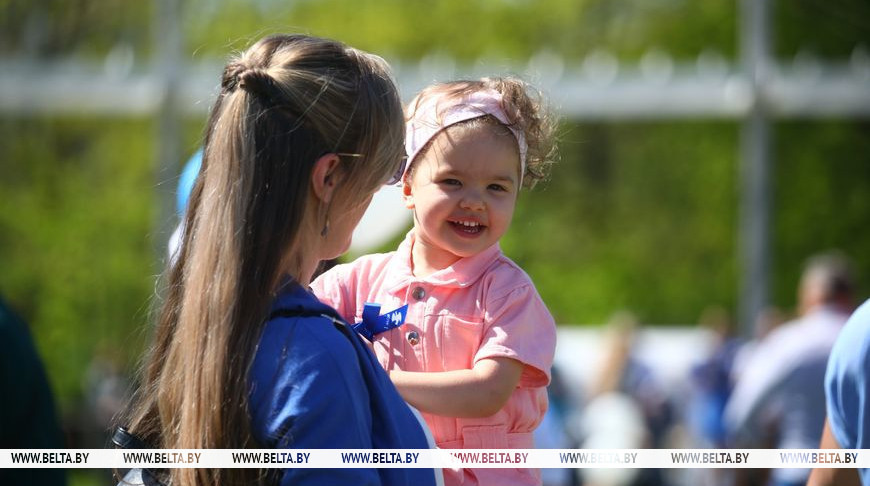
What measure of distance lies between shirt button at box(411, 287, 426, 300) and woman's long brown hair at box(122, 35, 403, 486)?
0.45 metres

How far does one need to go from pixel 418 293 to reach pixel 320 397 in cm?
66

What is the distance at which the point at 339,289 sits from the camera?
257 centimetres

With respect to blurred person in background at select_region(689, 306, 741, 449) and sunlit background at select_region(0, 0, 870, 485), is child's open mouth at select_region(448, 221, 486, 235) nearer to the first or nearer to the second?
sunlit background at select_region(0, 0, 870, 485)

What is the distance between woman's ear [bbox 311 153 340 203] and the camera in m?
2.00

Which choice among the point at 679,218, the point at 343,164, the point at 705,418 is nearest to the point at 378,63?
the point at 343,164

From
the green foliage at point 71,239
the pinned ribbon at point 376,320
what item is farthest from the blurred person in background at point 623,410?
the pinned ribbon at point 376,320

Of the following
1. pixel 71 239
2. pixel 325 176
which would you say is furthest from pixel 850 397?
pixel 71 239

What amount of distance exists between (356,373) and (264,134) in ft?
1.33

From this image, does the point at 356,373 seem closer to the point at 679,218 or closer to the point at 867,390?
the point at 867,390

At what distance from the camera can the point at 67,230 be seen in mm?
20484

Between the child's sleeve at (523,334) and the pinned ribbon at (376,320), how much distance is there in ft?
0.56

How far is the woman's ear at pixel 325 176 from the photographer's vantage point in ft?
6.57

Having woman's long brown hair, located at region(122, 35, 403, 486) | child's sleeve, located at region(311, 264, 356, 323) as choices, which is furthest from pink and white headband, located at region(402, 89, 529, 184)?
woman's long brown hair, located at region(122, 35, 403, 486)

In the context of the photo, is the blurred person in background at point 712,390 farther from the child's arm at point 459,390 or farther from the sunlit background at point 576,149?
the child's arm at point 459,390
